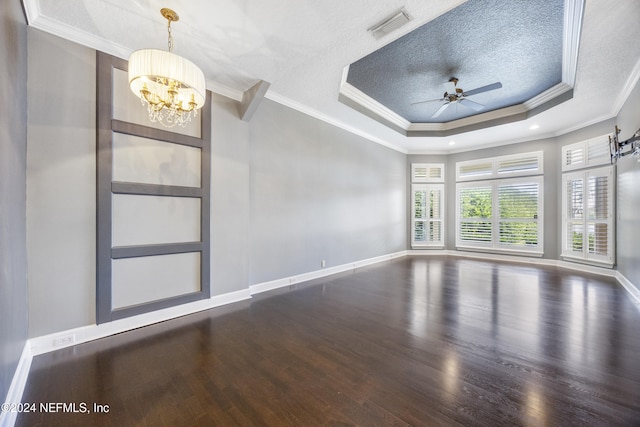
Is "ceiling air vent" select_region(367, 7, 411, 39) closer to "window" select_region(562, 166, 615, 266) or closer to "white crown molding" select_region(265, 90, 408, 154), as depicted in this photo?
"white crown molding" select_region(265, 90, 408, 154)

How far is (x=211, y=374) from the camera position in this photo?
6.01ft

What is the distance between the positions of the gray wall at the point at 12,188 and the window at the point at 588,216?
A: 25.5ft

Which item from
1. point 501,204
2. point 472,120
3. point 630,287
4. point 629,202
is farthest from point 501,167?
point 630,287

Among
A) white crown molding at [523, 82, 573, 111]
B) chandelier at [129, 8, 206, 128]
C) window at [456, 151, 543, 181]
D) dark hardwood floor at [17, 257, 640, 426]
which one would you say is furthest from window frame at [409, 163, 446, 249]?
chandelier at [129, 8, 206, 128]

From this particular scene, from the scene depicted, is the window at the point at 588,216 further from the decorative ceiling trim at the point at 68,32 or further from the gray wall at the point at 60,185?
the gray wall at the point at 60,185

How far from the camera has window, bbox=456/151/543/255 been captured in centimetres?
590

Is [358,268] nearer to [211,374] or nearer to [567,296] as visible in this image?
[567,296]

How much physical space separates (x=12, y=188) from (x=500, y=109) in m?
7.10

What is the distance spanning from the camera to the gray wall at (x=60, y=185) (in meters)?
2.11

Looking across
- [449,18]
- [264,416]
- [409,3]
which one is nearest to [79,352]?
[264,416]

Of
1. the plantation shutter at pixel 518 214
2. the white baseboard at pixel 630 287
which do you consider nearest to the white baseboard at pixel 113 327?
the white baseboard at pixel 630 287

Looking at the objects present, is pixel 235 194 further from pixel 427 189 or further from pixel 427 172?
pixel 427 172

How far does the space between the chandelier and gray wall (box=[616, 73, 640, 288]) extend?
545cm

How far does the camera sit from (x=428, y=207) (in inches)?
285
